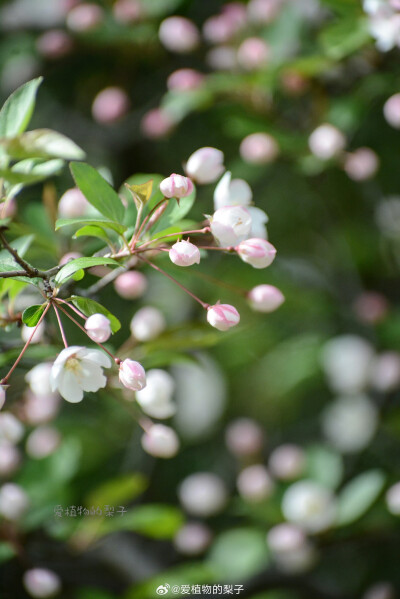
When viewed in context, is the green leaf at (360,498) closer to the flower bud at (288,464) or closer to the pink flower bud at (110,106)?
the flower bud at (288,464)

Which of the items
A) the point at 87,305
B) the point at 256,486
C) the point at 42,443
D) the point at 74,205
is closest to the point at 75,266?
the point at 87,305

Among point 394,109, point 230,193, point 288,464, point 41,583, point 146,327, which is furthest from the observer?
point 288,464

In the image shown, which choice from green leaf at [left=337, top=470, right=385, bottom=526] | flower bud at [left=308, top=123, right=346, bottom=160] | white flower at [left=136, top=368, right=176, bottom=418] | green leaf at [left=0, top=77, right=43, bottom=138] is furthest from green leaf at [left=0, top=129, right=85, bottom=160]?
green leaf at [left=337, top=470, right=385, bottom=526]

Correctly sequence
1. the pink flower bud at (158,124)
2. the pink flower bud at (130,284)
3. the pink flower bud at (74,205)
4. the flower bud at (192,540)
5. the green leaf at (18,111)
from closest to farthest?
the green leaf at (18,111)
the pink flower bud at (74,205)
the pink flower bud at (130,284)
the flower bud at (192,540)
the pink flower bud at (158,124)

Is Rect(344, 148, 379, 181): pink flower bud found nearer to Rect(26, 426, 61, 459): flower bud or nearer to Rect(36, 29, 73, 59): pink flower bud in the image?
Rect(36, 29, 73, 59): pink flower bud

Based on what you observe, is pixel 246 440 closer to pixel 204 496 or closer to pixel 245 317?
pixel 204 496

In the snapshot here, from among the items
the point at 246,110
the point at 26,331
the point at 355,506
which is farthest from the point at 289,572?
the point at 246,110

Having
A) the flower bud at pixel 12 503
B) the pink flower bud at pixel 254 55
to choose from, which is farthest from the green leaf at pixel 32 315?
the pink flower bud at pixel 254 55
